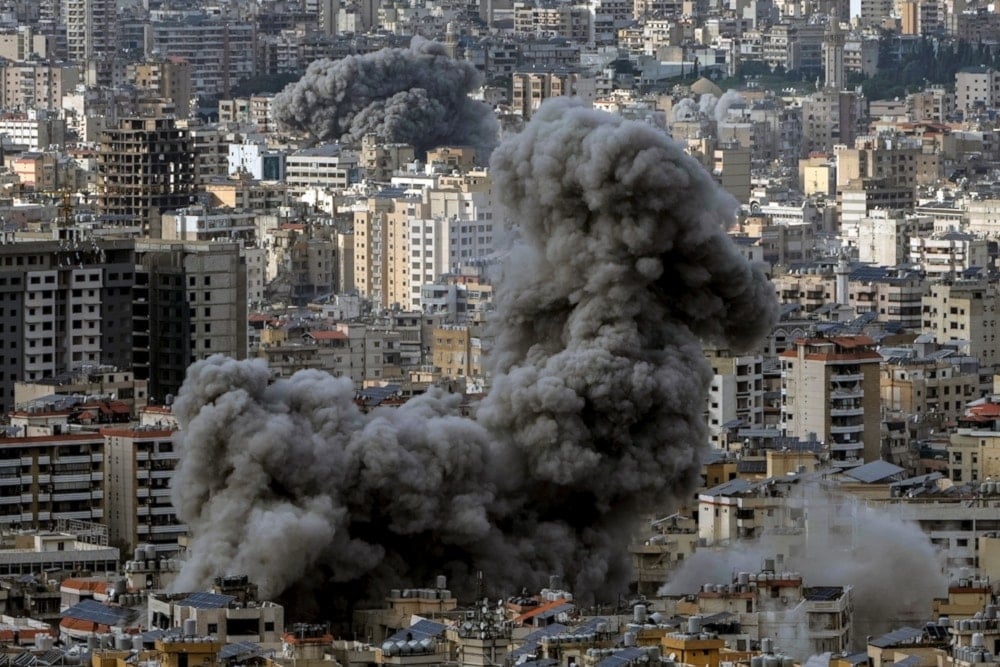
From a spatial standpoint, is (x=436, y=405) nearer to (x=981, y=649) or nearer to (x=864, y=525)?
(x=864, y=525)

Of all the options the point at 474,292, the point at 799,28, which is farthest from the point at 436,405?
the point at 799,28

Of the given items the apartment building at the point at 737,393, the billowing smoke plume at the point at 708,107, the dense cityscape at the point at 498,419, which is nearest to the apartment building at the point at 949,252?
the dense cityscape at the point at 498,419

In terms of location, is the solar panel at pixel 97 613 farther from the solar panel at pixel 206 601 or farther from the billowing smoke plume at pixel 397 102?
the billowing smoke plume at pixel 397 102

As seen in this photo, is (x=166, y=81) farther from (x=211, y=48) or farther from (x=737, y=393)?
(x=737, y=393)

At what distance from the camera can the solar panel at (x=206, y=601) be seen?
45938 millimetres

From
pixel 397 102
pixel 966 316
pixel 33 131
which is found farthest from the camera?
pixel 33 131

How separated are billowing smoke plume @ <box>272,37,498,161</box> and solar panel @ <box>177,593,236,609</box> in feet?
246

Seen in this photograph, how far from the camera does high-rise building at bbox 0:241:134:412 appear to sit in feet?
233

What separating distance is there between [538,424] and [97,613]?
5.76m

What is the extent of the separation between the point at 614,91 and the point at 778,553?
10302 centimetres

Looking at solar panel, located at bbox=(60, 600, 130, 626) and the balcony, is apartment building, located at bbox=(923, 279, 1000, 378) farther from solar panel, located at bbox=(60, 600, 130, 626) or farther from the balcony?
solar panel, located at bbox=(60, 600, 130, 626)

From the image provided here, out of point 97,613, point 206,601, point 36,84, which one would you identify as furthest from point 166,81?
point 206,601

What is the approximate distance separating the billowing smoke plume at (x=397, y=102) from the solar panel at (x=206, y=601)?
75.0 metres

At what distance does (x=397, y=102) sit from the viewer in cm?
12381
